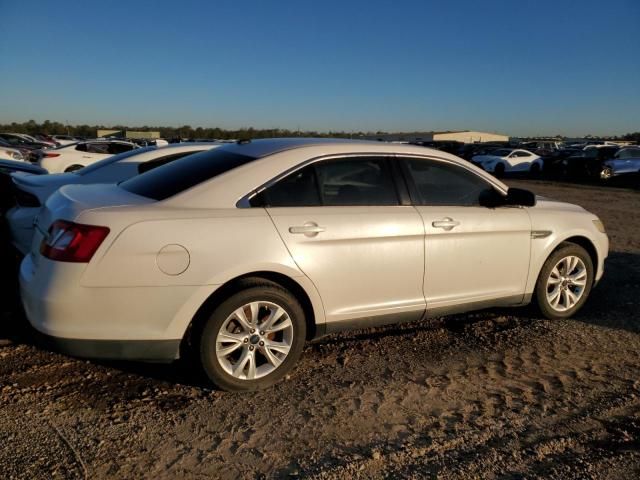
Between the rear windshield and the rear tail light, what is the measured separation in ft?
1.70

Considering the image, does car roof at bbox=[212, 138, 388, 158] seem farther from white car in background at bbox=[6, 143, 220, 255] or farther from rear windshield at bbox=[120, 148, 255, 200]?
white car in background at bbox=[6, 143, 220, 255]

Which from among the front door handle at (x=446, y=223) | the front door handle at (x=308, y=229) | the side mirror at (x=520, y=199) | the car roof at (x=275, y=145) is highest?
the car roof at (x=275, y=145)

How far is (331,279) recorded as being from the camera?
11.9ft

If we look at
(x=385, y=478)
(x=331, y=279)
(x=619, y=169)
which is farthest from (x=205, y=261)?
(x=619, y=169)

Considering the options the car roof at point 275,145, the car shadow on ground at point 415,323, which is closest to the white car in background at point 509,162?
the car shadow on ground at point 415,323

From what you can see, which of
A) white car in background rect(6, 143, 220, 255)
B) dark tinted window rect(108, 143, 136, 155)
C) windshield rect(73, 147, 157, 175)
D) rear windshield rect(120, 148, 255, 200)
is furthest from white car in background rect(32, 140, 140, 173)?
rear windshield rect(120, 148, 255, 200)

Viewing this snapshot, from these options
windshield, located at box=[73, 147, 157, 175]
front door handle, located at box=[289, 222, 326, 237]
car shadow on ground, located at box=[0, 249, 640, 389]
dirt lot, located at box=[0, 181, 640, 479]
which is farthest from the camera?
windshield, located at box=[73, 147, 157, 175]

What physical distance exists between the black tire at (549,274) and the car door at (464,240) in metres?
0.27

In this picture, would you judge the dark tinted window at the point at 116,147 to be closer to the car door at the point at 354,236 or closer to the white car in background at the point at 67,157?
the white car in background at the point at 67,157

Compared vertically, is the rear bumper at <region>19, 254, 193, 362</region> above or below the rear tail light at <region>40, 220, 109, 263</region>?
below

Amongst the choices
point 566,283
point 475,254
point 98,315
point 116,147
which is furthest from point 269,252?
point 116,147

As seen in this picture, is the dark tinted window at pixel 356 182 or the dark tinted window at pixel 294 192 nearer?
the dark tinted window at pixel 294 192

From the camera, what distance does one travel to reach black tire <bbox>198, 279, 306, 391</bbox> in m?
3.31

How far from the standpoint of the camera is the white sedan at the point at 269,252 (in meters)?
3.10
